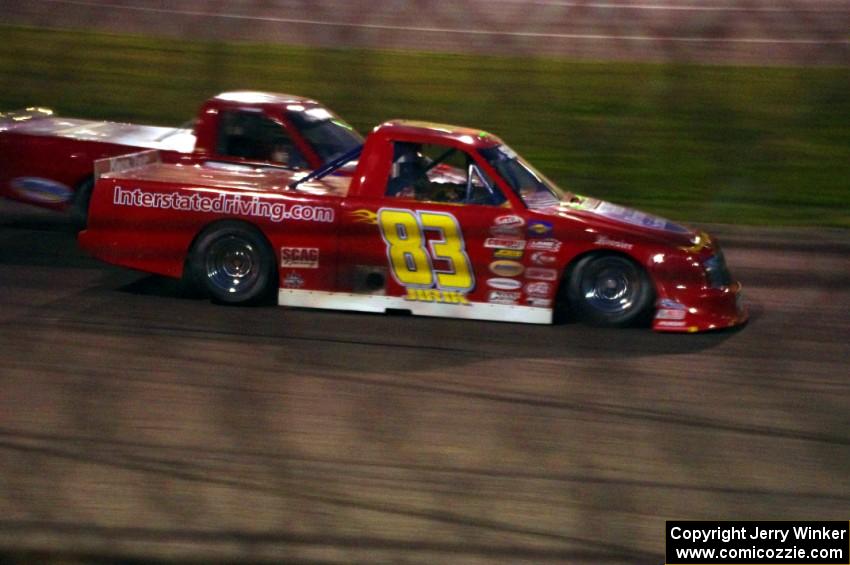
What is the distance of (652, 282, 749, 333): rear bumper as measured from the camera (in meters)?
7.77

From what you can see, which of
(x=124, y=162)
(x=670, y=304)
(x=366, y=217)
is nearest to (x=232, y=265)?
(x=366, y=217)

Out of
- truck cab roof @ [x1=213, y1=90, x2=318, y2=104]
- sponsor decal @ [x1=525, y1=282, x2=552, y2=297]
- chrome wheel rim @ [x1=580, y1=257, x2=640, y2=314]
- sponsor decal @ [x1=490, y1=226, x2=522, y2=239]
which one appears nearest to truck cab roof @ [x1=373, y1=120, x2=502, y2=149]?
sponsor decal @ [x1=490, y1=226, x2=522, y2=239]

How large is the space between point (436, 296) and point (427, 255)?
0.95 feet

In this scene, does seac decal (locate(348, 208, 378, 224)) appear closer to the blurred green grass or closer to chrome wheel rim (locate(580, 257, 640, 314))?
chrome wheel rim (locate(580, 257, 640, 314))

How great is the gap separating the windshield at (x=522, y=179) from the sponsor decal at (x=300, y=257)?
1.35 meters

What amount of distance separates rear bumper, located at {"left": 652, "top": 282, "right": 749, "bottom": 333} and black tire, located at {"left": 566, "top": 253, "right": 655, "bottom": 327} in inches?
4.5

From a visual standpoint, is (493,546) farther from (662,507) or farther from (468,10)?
(468,10)

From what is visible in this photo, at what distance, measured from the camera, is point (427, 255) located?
7922mm

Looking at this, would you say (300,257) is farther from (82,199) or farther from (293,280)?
(82,199)

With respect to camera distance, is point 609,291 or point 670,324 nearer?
point 670,324

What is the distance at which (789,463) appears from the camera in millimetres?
5508
